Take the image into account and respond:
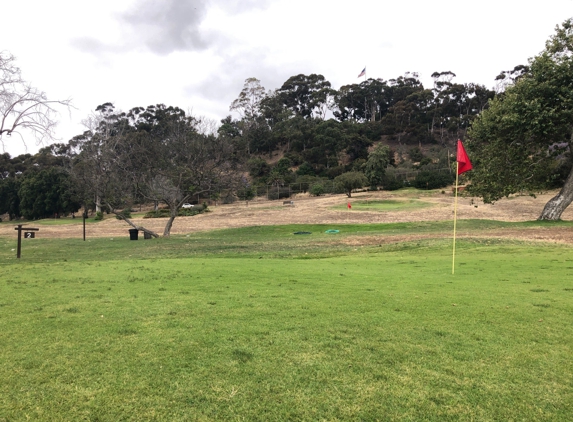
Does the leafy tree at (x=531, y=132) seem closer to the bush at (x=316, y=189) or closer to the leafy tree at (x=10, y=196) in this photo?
the bush at (x=316, y=189)

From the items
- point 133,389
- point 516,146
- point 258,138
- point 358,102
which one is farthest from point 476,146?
point 358,102

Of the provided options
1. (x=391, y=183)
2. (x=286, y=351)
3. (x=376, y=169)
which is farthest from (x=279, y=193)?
(x=286, y=351)

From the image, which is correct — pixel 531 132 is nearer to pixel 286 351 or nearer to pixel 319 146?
pixel 286 351

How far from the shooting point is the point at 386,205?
53.0m

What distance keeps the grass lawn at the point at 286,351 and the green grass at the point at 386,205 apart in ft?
135

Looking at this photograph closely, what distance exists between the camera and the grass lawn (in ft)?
10.6

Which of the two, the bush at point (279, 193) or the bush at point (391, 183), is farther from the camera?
the bush at point (279, 193)

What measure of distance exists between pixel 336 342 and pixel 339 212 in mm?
42942

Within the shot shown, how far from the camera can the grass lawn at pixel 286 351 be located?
10.6ft

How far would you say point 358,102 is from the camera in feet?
384

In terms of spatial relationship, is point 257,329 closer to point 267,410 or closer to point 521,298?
point 267,410

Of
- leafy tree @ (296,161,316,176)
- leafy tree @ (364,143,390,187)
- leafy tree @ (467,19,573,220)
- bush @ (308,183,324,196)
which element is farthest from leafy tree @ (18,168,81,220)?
leafy tree @ (467,19,573,220)

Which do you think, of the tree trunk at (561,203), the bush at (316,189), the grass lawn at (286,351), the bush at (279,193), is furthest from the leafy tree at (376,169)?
the grass lawn at (286,351)

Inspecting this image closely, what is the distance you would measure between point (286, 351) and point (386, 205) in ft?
166
